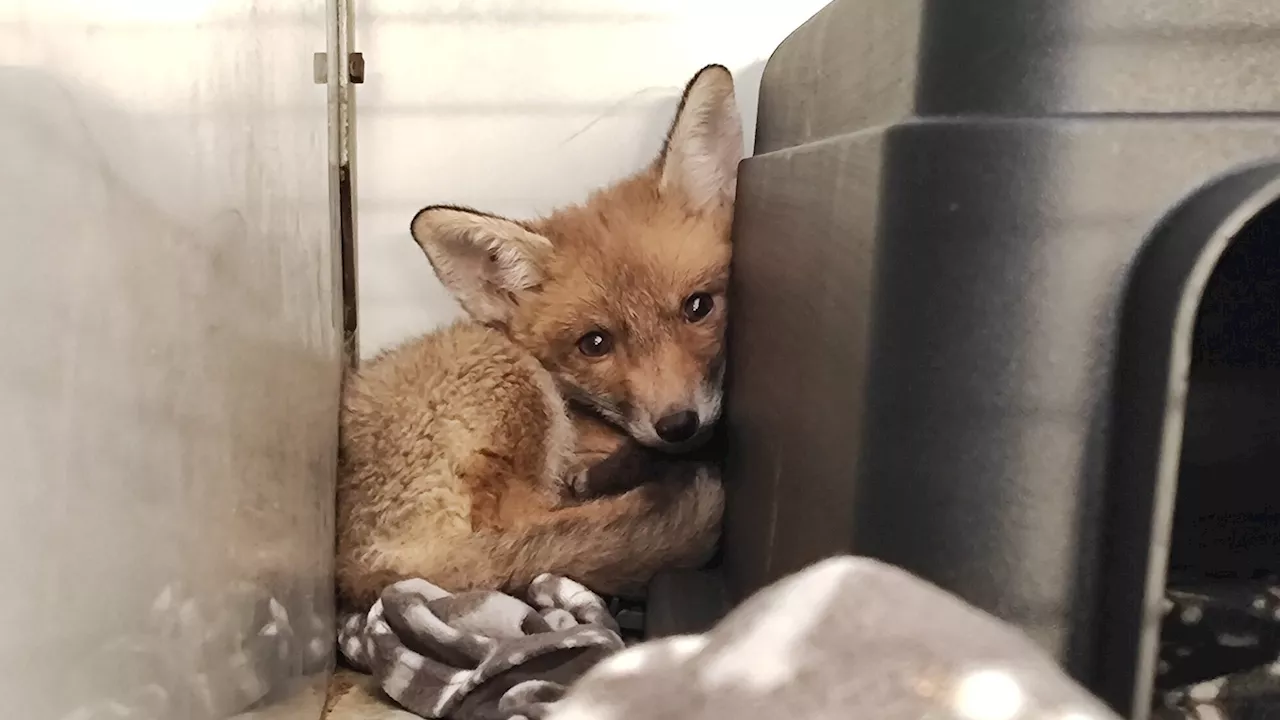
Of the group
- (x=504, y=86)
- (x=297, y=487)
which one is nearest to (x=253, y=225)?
(x=297, y=487)

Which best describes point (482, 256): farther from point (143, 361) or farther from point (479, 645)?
point (143, 361)

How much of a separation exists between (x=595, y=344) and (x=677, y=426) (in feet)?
0.48

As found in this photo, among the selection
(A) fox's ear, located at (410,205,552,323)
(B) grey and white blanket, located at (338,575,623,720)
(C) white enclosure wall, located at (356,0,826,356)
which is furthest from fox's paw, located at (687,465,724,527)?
(C) white enclosure wall, located at (356,0,826,356)

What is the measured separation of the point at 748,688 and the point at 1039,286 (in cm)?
32

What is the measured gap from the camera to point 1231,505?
40.1 inches

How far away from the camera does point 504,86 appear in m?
1.38

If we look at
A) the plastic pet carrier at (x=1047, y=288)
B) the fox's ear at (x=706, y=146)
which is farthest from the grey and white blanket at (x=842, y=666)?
the fox's ear at (x=706, y=146)

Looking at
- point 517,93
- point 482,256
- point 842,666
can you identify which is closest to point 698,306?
point 482,256

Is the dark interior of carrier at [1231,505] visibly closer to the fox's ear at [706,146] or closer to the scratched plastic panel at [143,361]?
the fox's ear at [706,146]

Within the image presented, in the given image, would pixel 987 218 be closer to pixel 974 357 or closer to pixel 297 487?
pixel 974 357

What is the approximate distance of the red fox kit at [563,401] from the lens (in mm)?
1147

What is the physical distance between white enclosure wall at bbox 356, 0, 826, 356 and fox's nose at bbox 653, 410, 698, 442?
0.39 meters

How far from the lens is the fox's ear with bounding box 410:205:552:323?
1.23 m

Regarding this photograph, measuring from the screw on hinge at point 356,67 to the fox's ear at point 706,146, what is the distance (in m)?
0.43
